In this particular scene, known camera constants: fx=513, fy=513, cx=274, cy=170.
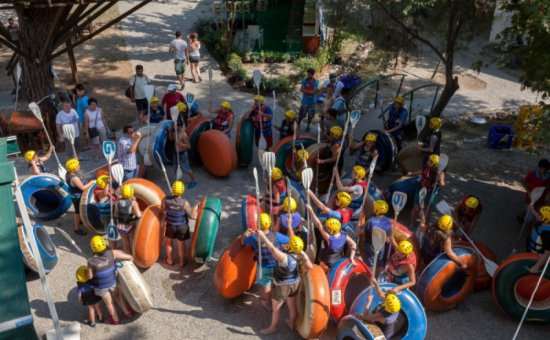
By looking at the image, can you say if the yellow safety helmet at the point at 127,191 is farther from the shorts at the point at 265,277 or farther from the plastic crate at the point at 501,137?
the plastic crate at the point at 501,137

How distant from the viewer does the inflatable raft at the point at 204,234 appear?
7.74 meters

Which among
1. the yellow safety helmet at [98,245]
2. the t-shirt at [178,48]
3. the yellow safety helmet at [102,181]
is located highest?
the t-shirt at [178,48]

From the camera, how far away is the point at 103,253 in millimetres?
6578

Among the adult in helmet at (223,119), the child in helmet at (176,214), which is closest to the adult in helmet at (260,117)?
the adult in helmet at (223,119)

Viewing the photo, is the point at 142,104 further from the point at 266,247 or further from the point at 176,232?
the point at 266,247

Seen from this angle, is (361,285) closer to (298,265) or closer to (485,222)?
(298,265)

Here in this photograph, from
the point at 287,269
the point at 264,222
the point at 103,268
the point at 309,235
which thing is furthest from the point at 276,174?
the point at 103,268

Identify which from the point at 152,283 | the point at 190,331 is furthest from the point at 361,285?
the point at 152,283

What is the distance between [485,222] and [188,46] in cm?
942

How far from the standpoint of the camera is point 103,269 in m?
6.53

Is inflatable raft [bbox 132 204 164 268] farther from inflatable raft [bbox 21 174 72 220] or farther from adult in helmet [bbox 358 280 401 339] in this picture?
adult in helmet [bbox 358 280 401 339]

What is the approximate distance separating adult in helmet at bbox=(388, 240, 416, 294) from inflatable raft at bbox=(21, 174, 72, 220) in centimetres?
567

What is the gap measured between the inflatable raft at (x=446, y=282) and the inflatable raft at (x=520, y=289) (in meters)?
0.37

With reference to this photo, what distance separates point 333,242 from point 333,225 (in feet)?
0.85
